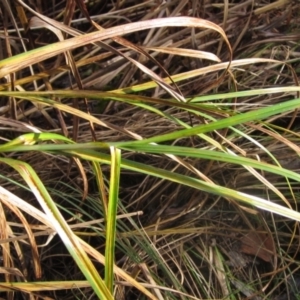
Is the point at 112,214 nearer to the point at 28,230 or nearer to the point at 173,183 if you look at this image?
the point at 28,230

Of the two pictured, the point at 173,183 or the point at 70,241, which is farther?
the point at 173,183

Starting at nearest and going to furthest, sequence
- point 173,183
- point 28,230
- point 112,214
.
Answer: point 112,214
point 28,230
point 173,183

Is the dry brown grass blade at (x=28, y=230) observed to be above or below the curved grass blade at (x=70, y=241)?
below

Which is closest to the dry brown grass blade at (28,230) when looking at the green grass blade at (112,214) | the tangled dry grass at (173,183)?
the tangled dry grass at (173,183)

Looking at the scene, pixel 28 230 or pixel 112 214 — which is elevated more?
pixel 112 214

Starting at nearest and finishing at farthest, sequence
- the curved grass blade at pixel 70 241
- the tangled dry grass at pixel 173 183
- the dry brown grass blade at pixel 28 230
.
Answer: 1. the curved grass blade at pixel 70 241
2. the dry brown grass blade at pixel 28 230
3. the tangled dry grass at pixel 173 183

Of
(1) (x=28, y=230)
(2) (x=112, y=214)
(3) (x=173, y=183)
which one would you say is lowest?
(3) (x=173, y=183)

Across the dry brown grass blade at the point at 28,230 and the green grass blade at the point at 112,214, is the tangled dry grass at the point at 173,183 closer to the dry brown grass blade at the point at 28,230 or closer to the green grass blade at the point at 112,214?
the dry brown grass blade at the point at 28,230

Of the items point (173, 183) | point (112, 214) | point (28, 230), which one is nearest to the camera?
point (112, 214)

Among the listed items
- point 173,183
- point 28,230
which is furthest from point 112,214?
point 173,183

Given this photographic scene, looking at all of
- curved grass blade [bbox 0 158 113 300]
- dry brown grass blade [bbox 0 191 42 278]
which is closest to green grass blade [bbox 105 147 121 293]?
curved grass blade [bbox 0 158 113 300]

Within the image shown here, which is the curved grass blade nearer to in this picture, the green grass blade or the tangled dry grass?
the green grass blade
